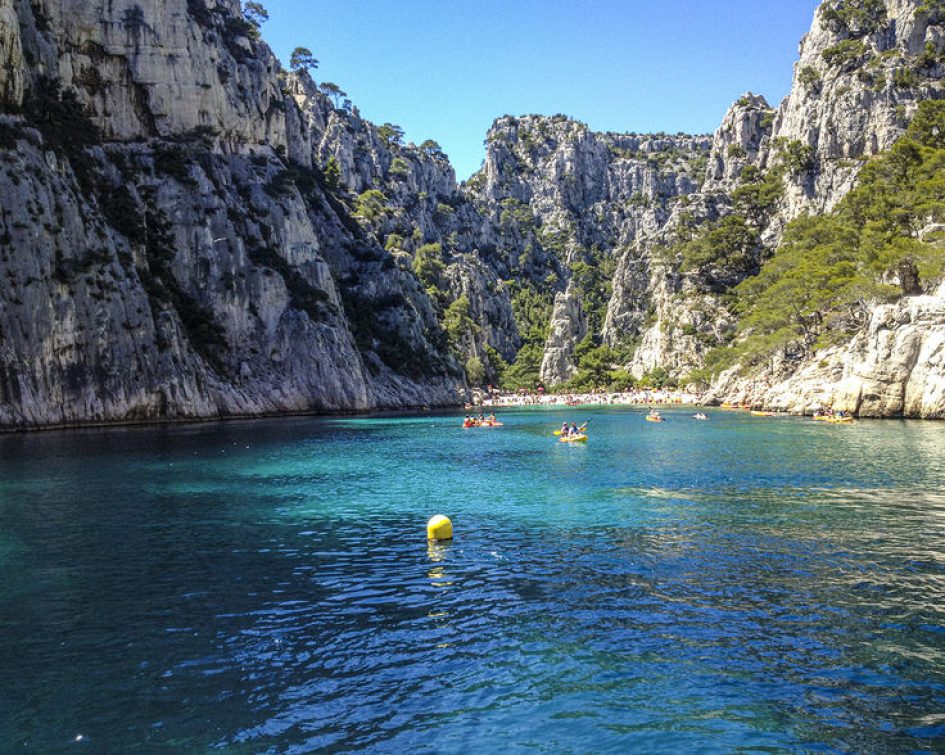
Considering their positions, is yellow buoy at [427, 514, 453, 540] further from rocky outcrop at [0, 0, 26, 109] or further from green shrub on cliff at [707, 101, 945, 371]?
rocky outcrop at [0, 0, 26, 109]

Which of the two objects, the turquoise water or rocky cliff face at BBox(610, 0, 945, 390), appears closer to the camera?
the turquoise water

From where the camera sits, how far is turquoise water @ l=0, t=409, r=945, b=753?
1003cm

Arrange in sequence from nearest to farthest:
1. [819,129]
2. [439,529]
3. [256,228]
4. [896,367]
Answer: [439,529] → [896,367] → [256,228] → [819,129]

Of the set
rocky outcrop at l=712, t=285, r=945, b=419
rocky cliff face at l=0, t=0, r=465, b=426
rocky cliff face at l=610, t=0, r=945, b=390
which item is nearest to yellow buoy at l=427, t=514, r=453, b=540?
rocky cliff face at l=0, t=0, r=465, b=426

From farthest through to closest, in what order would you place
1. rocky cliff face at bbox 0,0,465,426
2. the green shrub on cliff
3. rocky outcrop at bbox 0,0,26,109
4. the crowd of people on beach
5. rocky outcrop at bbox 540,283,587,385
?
rocky outcrop at bbox 540,283,587,385
the crowd of people on beach
the green shrub on cliff
rocky outcrop at bbox 0,0,26,109
rocky cliff face at bbox 0,0,465,426

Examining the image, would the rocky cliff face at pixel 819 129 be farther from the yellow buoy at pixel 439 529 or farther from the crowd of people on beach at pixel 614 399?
the yellow buoy at pixel 439 529

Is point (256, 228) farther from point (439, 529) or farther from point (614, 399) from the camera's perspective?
point (439, 529)

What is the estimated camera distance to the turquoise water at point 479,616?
10031 millimetres

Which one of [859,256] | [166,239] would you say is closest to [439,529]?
[166,239]

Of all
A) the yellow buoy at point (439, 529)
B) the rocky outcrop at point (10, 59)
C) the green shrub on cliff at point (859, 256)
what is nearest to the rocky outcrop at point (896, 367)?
the green shrub on cliff at point (859, 256)

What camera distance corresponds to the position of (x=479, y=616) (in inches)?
577

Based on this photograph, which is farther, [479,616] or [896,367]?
[896,367]

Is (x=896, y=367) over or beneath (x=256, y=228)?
beneath

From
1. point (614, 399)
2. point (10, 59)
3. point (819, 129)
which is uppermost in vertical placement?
point (819, 129)
